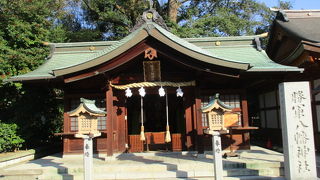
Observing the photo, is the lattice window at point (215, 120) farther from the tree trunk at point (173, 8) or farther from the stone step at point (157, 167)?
the tree trunk at point (173, 8)

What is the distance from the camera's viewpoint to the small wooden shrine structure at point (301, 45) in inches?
393

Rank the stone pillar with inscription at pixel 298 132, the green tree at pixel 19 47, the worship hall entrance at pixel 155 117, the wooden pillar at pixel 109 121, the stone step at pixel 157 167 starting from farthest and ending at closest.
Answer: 1. the green tree at pixel 19 47
2. the worship hall entrance at pixel 155 117
3. the wooden pillar at pixel 109 121
4. the stone step at pixel 157 167
5. the stone pillar with inscription at pixel 298 132

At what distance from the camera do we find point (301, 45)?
984 centimetres

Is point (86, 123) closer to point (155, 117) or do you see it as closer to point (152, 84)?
point (152, 84)

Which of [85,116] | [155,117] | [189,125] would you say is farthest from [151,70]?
[155,117]

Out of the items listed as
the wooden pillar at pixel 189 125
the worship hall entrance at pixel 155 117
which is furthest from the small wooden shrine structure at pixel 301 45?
the worship hall entrance at pixel 155 117

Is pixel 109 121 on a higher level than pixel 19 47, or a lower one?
lower

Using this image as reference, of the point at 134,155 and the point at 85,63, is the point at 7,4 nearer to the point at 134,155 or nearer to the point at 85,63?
the point at 85,63

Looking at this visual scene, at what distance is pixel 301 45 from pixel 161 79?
16.6ft

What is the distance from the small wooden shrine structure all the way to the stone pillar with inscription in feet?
3.70

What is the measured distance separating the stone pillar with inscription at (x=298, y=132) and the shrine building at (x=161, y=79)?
1760 millimetres

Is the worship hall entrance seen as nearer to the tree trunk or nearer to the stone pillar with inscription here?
the stone pillar with inscription

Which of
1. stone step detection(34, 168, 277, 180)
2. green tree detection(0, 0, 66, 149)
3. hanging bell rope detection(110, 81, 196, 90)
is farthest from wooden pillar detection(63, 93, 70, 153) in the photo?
stone step detection(34, 168, 277, 180)

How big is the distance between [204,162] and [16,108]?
9.27 meters
